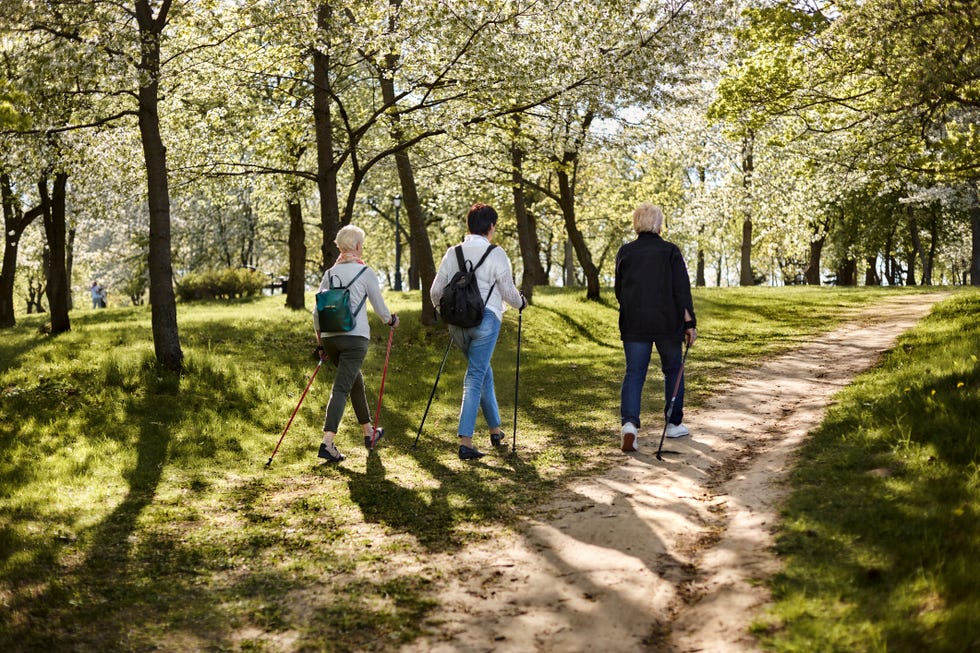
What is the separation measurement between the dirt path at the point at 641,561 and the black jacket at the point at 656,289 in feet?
3.75

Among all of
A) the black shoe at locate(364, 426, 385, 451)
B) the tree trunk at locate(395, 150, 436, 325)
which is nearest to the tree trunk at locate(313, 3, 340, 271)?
the tree trunk at locate(395, 150, 436, 325)

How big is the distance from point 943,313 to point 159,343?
14.5 meters

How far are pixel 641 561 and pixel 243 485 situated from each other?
4.21m

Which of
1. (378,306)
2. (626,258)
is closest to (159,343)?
(378,306)

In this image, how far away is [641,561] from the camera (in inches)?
187

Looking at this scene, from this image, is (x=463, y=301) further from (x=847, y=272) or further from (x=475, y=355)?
(x=847, y=272)

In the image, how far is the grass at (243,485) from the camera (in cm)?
447

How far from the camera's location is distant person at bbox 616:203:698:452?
7.38 metres

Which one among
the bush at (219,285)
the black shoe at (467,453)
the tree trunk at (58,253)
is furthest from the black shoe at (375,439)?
the bush at (219,285)

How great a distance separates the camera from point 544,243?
169ft

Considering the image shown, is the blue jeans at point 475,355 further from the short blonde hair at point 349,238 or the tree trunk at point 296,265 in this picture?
the tree trunk at point 296,265

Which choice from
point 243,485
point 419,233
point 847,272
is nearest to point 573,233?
point 419,233

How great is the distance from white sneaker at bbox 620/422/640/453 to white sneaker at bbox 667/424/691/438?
19.7 inches

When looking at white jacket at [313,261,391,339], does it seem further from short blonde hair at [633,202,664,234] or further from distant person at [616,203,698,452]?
short blonde hair at [633,202,664,234]
